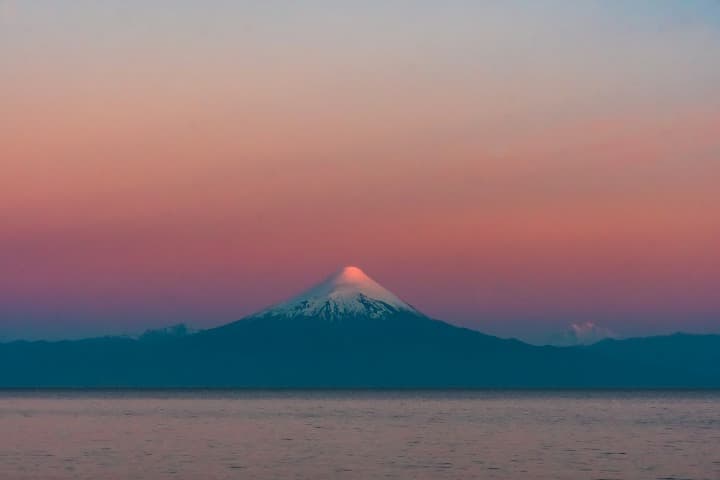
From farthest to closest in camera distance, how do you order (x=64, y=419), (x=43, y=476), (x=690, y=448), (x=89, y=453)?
1. (x=64, y=419)
2. (x=690, y=448)
3. (x=89, y=453)
4. (x=43, y=476)

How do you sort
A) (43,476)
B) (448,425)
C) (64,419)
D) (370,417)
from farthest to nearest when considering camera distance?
(370,417)
(64,419)
(448,425)
(43,476)

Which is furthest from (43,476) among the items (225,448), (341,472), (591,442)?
(591,442)

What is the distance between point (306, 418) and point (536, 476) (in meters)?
77.5

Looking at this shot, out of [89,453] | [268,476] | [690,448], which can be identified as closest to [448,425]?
[690,448]

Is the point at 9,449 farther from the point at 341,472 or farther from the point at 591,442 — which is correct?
the point at 591,442

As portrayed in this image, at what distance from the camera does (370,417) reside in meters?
149

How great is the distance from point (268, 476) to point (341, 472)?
15.1 feet

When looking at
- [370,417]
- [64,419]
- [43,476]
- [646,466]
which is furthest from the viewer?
[370,417]

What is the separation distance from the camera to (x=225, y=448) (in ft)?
297

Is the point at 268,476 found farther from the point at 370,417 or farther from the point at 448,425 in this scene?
the point at 370,417

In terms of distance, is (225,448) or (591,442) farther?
(591,442)

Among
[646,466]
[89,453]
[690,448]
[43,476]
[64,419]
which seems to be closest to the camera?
[43,476]

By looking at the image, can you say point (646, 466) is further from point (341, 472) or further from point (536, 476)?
point (341, 472)

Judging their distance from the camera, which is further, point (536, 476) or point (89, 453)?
point (89, 453)
